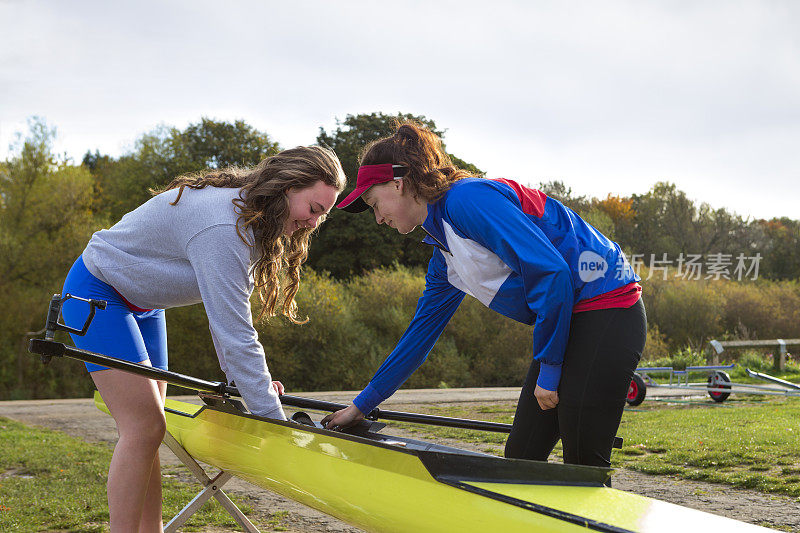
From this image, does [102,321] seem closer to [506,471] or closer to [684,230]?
[506,471]

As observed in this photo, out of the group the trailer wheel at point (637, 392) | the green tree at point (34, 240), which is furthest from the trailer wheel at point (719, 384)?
the green tree at point (34, 240)

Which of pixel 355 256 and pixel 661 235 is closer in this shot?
pixel 355 256

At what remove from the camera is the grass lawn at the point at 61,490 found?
4.18 metres

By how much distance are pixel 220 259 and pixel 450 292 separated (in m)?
0.89

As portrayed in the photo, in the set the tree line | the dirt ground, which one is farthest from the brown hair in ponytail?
the tree line

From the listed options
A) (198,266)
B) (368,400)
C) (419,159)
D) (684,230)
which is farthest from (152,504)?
(684,230)

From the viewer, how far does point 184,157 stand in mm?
20688

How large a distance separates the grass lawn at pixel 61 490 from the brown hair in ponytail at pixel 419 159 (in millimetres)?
2817

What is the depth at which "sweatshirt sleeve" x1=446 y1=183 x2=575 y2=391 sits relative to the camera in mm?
1907

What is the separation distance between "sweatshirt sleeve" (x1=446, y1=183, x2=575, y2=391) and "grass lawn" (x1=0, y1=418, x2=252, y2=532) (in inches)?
113

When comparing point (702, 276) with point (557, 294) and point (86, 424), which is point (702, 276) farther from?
point (557, 294)

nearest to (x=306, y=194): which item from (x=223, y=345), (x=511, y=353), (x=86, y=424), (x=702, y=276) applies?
(x=223, y=345)

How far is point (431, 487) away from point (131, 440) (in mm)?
1252

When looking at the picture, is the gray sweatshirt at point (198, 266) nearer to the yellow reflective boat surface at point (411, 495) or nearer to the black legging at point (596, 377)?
the yellow reflective boat surface at point (411, 495)
